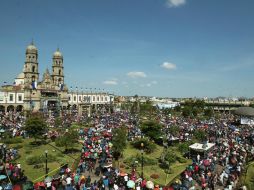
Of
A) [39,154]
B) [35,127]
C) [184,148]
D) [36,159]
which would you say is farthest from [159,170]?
[35,127]

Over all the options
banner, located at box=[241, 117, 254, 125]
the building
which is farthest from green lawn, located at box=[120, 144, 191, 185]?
the building

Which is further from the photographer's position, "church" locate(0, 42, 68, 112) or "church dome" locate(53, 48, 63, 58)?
"church dome" locate(53, 48, 63, 58)

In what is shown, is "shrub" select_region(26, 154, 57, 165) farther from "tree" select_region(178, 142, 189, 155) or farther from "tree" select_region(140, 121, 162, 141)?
"tree" select_region(178, 142, 189, 155)

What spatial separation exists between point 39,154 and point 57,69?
5899cm

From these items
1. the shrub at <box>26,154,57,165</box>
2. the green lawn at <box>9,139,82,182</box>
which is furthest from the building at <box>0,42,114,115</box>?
the shrub at <box>26,154,57,165</box>

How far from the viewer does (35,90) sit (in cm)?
7256

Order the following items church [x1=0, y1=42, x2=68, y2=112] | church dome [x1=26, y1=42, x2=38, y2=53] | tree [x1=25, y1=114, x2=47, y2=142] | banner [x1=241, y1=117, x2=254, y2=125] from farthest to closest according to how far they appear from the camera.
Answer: church dome [x1=26, y1=42, x2=38, y2=53] < church [x1=0, y1=42, x2=68, y2=112] < banner [x1=241, y1=117, x2=254, y2=125] < tree [x1=25, y1=114, x2=47, y2=142]

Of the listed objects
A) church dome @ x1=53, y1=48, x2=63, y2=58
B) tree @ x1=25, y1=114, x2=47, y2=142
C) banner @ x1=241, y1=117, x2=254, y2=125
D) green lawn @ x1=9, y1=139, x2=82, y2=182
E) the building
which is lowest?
green lawn @ x1=9, y1=139, x2=82, y2=182

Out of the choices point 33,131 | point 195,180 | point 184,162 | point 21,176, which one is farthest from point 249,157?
point 33,131

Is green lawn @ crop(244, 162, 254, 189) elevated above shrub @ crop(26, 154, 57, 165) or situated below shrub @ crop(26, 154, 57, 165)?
below

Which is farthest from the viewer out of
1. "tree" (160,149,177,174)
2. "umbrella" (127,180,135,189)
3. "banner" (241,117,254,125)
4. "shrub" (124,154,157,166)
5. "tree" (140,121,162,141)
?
"banner" (241,117,254,125)

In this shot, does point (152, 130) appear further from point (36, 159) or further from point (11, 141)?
point (11, 141)

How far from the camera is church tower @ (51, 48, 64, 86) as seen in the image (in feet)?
269

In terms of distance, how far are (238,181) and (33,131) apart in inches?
929
